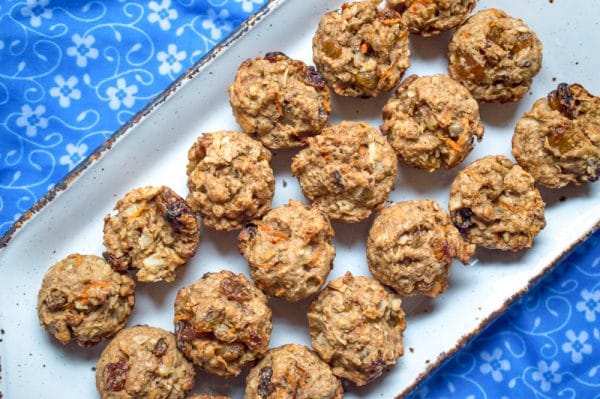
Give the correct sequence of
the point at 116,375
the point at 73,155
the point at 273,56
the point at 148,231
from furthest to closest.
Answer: the point at 73,155
the point at 273,56
the point at 148,231
the point at 116,375

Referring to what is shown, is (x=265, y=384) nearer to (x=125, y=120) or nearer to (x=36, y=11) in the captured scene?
(x=125, y=120)

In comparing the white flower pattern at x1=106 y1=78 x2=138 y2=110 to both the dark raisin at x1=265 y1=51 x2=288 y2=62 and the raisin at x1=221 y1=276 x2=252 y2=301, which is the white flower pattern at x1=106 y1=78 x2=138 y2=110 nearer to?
the dark raisin at x1=265 y1=51 x2=288 y2=62

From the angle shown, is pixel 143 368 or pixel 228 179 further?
pixel 228 179

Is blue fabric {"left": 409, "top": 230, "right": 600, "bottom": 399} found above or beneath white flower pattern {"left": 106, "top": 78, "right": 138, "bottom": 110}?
beneath

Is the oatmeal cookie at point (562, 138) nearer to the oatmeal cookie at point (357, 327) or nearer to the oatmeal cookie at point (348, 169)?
the oatmeal cookie at point (348, 169)

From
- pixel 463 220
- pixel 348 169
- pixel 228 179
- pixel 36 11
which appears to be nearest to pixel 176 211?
pixel 228 179

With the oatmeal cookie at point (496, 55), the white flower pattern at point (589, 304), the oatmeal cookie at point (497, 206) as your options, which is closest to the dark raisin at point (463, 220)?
the oatmeal cookie at point (497, 206)

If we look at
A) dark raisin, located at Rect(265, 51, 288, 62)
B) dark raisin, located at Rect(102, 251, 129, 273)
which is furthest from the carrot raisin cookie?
dark raisin, located at Rect(102, 251, 129, 273)
